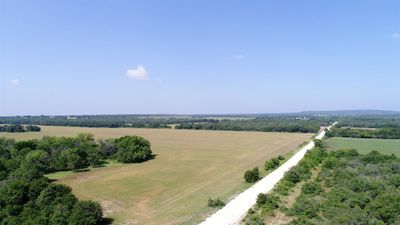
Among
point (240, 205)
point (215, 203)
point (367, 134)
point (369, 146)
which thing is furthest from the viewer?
point (367, 134)

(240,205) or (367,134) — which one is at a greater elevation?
(367,134)

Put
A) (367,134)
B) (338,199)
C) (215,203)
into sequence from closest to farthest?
(338,199)
(215,203)
(367,134)

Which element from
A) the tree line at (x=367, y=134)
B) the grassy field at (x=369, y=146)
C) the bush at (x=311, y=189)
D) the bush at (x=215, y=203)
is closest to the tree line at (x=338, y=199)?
the bush at (x=311, y=189)

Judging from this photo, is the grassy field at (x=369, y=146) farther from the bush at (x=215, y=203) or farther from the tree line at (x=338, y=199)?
the bush at (x=215, y=203)

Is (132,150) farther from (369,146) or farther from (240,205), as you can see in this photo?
(369,146)

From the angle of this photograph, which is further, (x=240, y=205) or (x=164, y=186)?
(x=164, y=186)

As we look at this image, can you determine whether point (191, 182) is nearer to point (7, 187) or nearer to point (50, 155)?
point (7, 187)

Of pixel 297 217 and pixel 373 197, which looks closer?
pixel 297 217

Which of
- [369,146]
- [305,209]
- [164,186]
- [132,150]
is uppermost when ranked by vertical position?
[132,150]

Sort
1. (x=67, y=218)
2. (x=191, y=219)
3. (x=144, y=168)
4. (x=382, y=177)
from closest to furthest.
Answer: (x=67, y=218) → (x=191, y=219) → (x=382, y=177) → (x=144, y=168)

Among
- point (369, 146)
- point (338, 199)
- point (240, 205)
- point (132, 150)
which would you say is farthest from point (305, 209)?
point (369, 146)

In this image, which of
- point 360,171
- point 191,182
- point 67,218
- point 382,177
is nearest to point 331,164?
point 360,171
